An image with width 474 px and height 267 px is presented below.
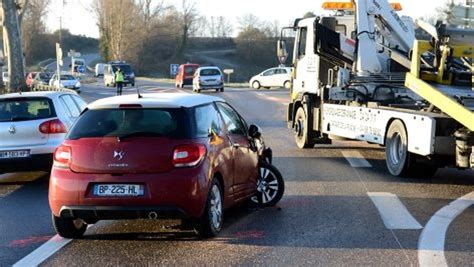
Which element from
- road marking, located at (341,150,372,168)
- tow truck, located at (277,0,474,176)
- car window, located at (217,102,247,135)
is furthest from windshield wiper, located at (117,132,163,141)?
road marking, located at (341,150,372,168)

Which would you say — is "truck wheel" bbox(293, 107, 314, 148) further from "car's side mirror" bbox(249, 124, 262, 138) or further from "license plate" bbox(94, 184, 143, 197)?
"license plate" bbox(94, 184, 143, 197)

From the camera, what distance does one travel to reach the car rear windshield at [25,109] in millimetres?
10672

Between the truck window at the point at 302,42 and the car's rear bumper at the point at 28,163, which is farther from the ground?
the truck window at the point at 302,42

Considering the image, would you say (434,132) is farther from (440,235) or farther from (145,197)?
(145,197)

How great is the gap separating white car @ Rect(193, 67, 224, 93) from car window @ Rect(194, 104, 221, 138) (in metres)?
38.6

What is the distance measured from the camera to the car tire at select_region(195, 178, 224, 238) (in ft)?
22.3

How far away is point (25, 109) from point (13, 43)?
2760 cm

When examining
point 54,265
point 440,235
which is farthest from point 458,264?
point 54,265

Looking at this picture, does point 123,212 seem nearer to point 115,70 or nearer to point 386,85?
point 386,85

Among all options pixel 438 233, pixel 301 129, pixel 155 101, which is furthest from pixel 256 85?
pixel 438 233

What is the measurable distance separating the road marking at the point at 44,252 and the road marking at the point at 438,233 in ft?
11.1

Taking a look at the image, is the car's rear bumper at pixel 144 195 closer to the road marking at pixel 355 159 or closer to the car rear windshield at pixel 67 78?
the road marking at pixel 355 159

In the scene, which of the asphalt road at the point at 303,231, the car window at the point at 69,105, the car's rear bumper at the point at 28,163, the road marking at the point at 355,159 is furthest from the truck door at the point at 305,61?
the car's rear bumper at the point at 28,163

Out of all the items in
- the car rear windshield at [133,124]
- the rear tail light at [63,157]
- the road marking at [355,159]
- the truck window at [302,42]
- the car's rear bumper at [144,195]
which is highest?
the truck window at [302,42]
